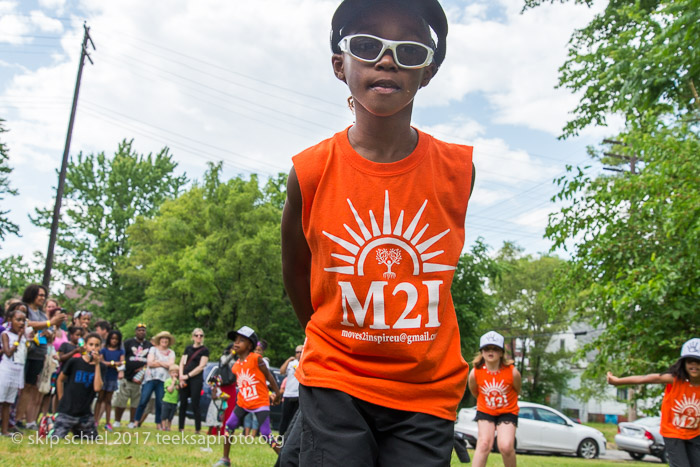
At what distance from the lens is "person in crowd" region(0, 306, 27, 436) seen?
8.86 meters

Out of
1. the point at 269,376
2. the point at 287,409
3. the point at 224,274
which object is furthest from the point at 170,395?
the point at 224,274

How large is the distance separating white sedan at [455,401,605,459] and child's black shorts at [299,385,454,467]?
18.5 m

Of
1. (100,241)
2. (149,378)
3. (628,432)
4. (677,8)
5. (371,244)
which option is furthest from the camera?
(100,241)

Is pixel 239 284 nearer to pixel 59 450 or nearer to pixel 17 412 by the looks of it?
pixel 17 412

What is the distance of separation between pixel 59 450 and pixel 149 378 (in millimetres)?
5350

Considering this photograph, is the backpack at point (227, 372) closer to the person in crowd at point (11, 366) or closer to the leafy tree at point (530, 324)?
the person in crowd at point (11, 366)

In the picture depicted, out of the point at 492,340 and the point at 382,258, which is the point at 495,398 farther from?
the point at 382,258

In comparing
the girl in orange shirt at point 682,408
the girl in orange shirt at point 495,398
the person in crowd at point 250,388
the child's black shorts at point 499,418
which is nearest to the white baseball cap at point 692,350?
the girl in orange shirt at point 682,408

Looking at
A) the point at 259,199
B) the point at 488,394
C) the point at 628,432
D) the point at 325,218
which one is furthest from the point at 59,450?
the point at 259,199

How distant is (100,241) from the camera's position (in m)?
42.7

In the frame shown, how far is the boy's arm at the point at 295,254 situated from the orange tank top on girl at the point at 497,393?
227 inches

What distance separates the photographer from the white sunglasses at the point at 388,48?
7.60ft

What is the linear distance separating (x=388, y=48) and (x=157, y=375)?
12.0 metres

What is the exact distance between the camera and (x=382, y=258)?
2.24 metres
